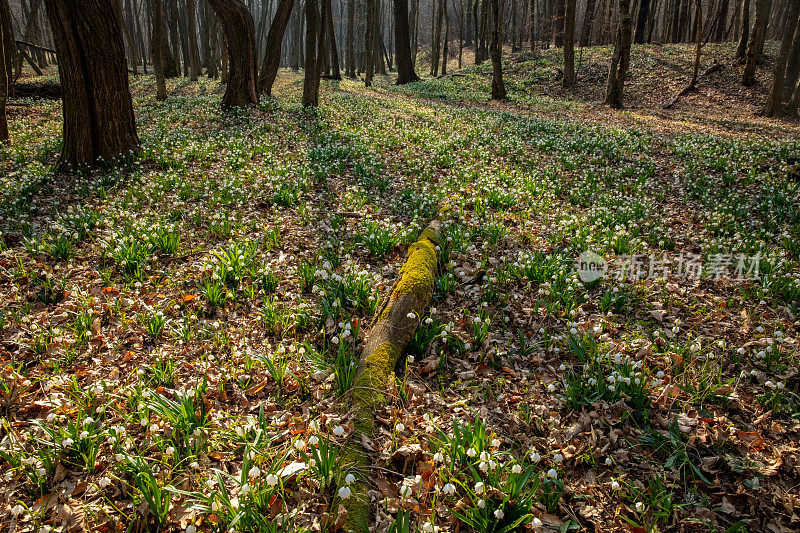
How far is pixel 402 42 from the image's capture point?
24516 mm

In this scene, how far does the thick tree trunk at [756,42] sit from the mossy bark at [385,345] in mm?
17404

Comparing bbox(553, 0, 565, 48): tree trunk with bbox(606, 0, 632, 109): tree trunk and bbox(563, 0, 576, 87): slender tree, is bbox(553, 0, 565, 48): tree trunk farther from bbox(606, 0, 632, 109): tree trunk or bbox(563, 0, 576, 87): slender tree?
bbox(606, 0, 632, 109): tree trunk

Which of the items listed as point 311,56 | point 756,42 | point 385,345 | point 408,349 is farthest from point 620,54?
point 385,345

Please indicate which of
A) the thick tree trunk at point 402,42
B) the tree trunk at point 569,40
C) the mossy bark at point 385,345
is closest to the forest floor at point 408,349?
the mossy bark at point 385,345

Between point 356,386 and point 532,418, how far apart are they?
152cm

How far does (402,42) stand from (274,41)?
11.9 m

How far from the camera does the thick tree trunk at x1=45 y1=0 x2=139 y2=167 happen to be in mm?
7328

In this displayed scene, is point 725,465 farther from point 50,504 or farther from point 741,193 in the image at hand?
point 741,193

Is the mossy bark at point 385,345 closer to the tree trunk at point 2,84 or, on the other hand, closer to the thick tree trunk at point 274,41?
the tree trunk at point 2,84

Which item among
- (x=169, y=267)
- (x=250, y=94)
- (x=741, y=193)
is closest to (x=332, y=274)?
(x=169, y=267)

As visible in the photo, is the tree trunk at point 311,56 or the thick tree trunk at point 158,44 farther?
the thick tree trunk at point 158,44

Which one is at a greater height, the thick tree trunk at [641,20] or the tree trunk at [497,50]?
the thick tree trunk at [641,20]

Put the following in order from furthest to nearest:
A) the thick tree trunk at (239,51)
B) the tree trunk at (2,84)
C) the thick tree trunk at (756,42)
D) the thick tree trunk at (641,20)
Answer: the thick tree trunk at (641,20) < the thick tree trunk at (756,42) < the thick tree trunk at (239,51) < the tree trunk at (2,84)

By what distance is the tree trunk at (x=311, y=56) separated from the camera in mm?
12602
